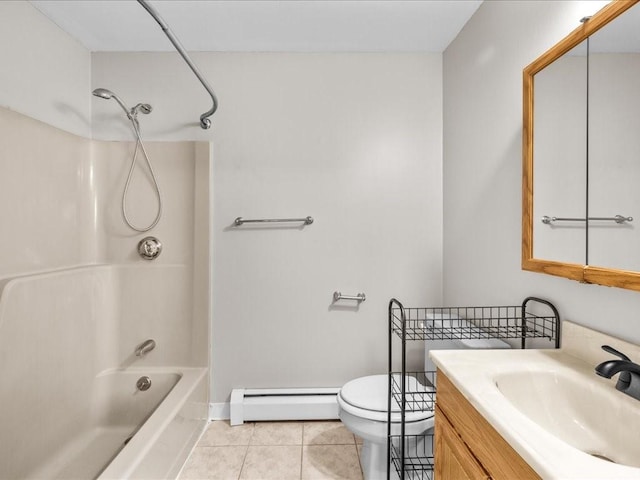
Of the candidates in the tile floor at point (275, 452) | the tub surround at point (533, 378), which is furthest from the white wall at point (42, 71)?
the tub surround at point (533, 378)

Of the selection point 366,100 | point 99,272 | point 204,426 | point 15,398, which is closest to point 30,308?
point 15,398

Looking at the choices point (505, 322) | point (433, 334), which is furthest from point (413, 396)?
point (505, 322)

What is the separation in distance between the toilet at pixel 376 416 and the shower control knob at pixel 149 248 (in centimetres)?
144

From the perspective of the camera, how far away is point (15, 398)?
61.2 inches

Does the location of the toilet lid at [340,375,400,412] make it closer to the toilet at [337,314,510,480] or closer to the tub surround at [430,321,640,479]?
the toilet at [337,314,510,480]

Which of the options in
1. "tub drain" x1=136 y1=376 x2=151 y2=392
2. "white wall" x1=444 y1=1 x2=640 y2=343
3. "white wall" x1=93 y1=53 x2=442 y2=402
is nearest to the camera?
"white wall" x1=444 y1=1 x2=640 y2=343

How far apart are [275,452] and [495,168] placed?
187 cm

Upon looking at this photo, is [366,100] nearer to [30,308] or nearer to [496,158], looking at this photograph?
[496,158]

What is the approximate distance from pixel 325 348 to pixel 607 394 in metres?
1.59

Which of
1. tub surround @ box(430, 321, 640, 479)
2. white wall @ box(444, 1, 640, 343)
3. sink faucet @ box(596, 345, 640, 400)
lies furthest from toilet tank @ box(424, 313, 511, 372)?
sink faucet @ box(596, 345, 640, 400)

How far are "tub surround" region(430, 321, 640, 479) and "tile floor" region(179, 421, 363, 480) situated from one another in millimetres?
1046

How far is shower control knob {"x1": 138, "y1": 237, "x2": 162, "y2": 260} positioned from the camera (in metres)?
2.25

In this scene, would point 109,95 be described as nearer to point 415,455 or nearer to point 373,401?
point 373,401

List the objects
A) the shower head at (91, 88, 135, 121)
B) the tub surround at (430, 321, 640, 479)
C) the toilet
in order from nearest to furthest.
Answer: the tub surround at (430, 321, 640, 479), the toilet, the shower head at (91, 88, 135, 121)
